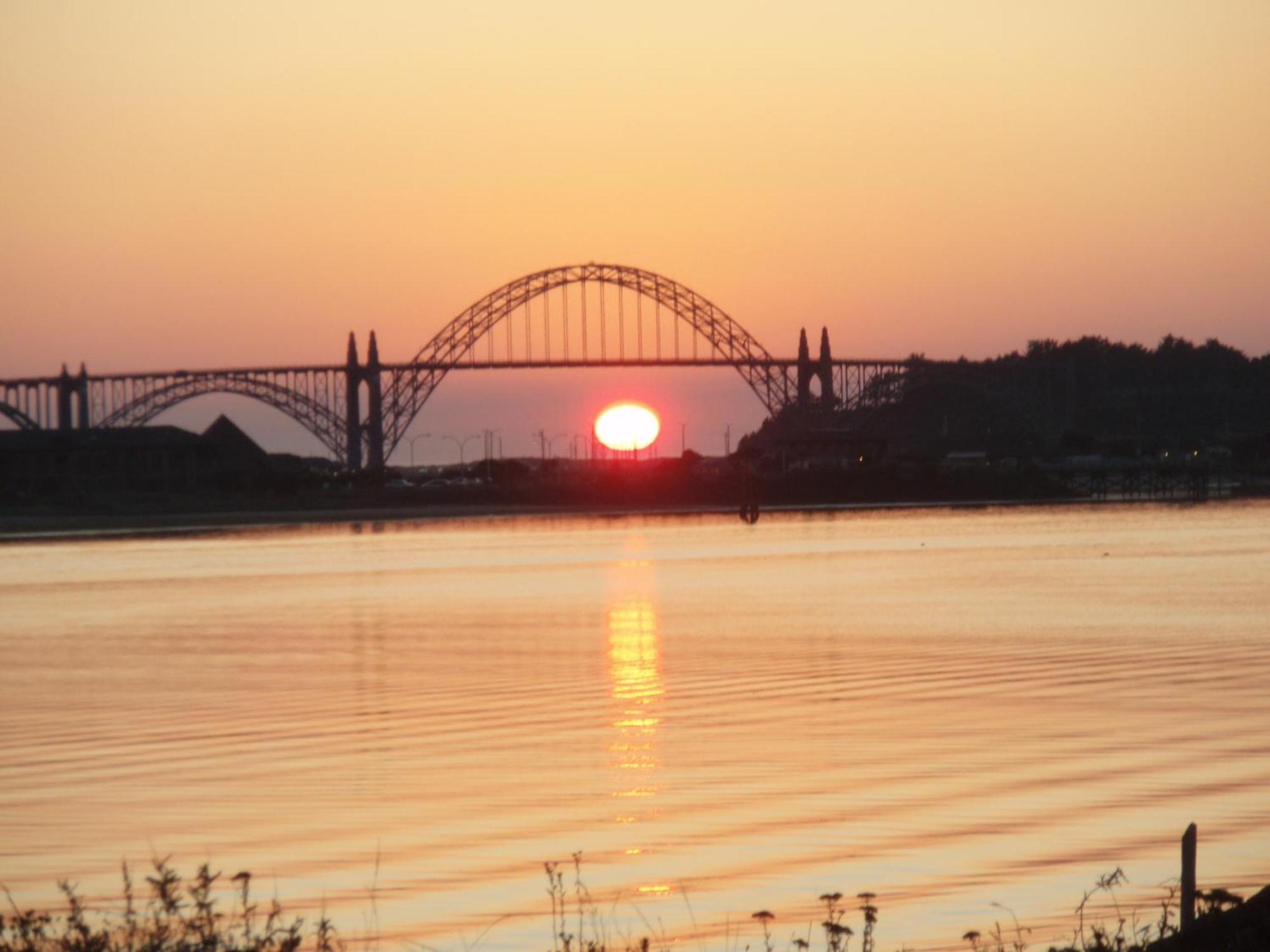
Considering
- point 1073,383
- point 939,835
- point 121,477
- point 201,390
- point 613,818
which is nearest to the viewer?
point 939,835

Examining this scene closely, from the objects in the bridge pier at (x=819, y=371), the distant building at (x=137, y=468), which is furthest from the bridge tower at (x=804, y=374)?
the distant building at (x=137, y=468)

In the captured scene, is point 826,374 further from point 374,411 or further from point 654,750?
point 654,750

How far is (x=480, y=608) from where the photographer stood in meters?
30.8

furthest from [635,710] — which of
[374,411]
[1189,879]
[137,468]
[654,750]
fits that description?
[374,411]

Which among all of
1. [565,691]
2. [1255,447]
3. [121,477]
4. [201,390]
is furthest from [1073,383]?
[565,691]

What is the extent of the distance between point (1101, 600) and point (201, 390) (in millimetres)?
106673

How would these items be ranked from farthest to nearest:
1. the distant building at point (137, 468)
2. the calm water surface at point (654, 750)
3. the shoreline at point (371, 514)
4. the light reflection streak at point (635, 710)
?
the distant building at point (137, 468) < the shoreline at point (371, 514) < the light reflection streak at point (635, 710) < the calm water surface at point (654, 750)

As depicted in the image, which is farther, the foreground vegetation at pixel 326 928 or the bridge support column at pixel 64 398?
the bridge support column at pixel 64 398

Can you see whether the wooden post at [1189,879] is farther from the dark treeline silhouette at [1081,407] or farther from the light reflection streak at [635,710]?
the dark treeline silhouette at [1081,407]

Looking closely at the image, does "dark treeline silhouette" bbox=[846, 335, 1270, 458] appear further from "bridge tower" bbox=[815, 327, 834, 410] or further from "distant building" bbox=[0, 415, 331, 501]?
"distant building" bbox=[0, 415, 331, 501]

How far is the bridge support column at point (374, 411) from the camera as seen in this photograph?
135 meters

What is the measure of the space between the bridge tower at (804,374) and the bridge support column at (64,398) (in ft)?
174

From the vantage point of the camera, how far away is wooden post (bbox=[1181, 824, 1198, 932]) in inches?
245

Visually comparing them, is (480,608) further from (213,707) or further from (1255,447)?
(1255,447)
